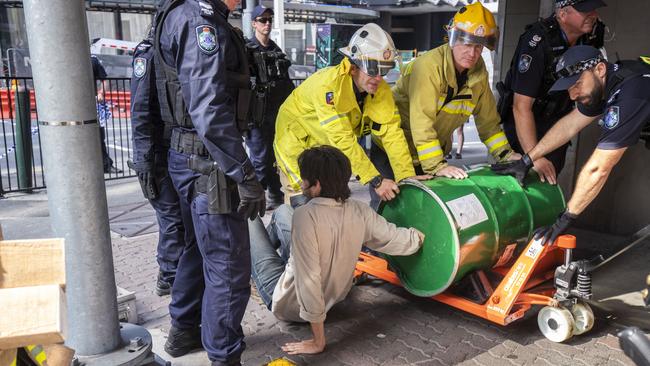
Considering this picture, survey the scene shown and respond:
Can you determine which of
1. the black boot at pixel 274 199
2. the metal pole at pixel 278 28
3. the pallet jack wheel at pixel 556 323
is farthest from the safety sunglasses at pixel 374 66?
the metal pole at pixel 278 28

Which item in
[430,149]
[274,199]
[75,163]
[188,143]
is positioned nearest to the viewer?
[75,163]

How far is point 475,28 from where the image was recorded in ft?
12.0

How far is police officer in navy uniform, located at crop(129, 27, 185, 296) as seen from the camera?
11.7 ft

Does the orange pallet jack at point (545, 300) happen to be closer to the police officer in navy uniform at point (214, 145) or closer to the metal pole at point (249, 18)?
the police officer in navy uniform at point (214, 145)

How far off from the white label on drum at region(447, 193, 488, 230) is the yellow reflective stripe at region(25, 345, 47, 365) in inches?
98.1

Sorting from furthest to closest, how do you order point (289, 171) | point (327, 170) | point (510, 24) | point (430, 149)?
point (510, 24)
point (289, 171)
point (430, 149)
point (327, 170)

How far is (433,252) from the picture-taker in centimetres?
350

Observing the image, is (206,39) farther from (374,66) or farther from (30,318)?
(30,318)

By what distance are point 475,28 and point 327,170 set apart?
4.69 feet

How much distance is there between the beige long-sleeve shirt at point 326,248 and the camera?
3217mm

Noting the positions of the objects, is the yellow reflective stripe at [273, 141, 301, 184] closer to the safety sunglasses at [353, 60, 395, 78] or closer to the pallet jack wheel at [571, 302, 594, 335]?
the safety sunglasses at [353, 60, 395, 78]

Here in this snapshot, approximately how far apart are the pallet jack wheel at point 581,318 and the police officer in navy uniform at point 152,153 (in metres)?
2.58

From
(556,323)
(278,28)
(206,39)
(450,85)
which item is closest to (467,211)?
(556,323)

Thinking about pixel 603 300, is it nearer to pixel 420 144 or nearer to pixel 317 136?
pixel 420 144
